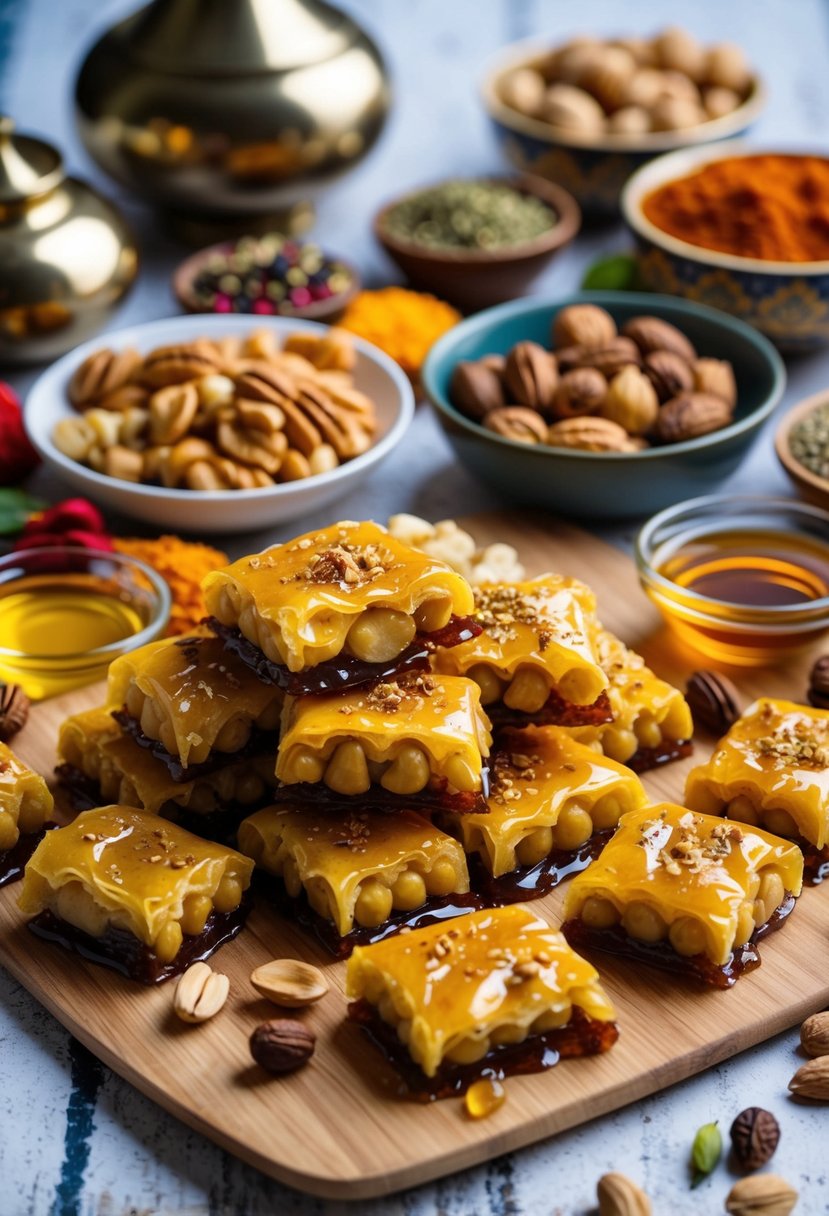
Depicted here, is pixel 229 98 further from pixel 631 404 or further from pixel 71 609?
pixel 71 609

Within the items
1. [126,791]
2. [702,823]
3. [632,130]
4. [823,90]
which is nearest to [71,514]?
[126,791]

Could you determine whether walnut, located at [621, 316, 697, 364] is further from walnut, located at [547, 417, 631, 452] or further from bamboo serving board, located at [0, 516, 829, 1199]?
bamboo serving board, located at [0, 516, 829, 1199]

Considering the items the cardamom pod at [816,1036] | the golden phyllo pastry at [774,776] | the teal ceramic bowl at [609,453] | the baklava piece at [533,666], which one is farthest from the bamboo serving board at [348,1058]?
the teal ceramic bowl at [609,453]

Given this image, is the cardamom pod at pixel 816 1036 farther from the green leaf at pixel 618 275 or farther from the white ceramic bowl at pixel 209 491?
the green leaf at pixel 618 275

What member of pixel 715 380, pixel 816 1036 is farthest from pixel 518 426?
pixel 816 1036

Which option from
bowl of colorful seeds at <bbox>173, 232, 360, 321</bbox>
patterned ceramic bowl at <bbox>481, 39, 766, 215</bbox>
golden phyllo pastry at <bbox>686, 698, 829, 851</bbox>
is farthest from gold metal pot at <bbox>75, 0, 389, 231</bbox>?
golden phyllo pastry at <bbox>686, 698, 829, 851</bbox>

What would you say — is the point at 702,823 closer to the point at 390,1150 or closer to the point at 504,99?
the point at 390,1150
